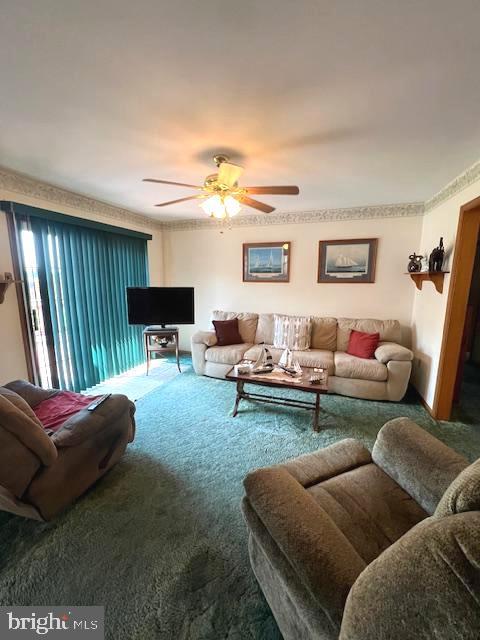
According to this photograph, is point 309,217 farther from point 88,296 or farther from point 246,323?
point 88,296

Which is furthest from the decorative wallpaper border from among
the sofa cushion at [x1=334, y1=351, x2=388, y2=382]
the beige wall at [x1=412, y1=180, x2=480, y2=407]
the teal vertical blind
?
the sofa cushion at [x1=334, y1=351, x2=388, y2=382]

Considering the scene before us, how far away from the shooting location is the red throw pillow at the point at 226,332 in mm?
3953

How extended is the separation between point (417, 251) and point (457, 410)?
2066 mm

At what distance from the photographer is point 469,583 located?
1.74 feet

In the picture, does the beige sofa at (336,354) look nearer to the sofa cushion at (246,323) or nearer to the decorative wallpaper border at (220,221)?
the sofa cushion at (246,323)

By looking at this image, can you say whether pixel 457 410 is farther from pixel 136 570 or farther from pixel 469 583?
pixel 136 570

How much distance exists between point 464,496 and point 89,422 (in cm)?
187

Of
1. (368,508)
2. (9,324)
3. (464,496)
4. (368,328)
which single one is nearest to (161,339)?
(9,324)

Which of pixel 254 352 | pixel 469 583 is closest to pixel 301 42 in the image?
pixel 469 583

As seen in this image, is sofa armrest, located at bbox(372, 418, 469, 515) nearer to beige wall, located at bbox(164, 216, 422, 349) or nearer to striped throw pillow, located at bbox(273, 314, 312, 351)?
striped throw pillow, located at bbox(273, 314, 312, 351)

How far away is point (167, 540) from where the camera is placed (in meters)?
Answer: 1.48

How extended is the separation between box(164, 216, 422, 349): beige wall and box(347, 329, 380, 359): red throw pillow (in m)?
0.59

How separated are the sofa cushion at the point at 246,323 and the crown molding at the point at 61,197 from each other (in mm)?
2036

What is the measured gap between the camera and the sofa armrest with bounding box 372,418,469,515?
1182 millimetres
